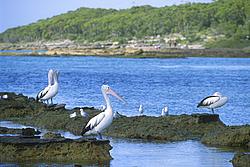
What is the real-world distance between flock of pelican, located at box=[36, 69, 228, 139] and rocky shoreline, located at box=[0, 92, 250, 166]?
0.49 m

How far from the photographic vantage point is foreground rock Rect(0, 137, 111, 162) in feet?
46.2

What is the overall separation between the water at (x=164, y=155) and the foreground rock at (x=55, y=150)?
309 millimetres

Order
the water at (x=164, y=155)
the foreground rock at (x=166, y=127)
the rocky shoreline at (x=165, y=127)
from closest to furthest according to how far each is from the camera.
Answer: the water at (x=164, y=155) < the rocky shoreline at (x=165, y=127) < the foreground rock at (x=166, y=127)

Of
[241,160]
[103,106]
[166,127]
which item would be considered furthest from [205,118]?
[241,160]

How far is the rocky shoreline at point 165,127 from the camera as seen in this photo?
54.0 feet

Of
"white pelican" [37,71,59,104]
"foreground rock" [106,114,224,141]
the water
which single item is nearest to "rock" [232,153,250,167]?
the water

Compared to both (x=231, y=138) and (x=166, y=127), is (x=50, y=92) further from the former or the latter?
(x=231, y=138)

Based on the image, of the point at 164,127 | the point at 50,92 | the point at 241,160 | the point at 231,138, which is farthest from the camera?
the point at 50,92

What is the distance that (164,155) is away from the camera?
15.1m

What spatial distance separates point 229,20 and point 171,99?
497 ft

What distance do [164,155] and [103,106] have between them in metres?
7.87

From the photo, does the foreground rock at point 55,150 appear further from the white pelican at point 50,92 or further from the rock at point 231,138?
the white pelican at point 50,92

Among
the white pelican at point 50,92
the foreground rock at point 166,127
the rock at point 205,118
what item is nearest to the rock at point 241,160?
the foreground rock at point 166,127

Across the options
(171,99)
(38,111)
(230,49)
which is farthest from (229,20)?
(38,111)
